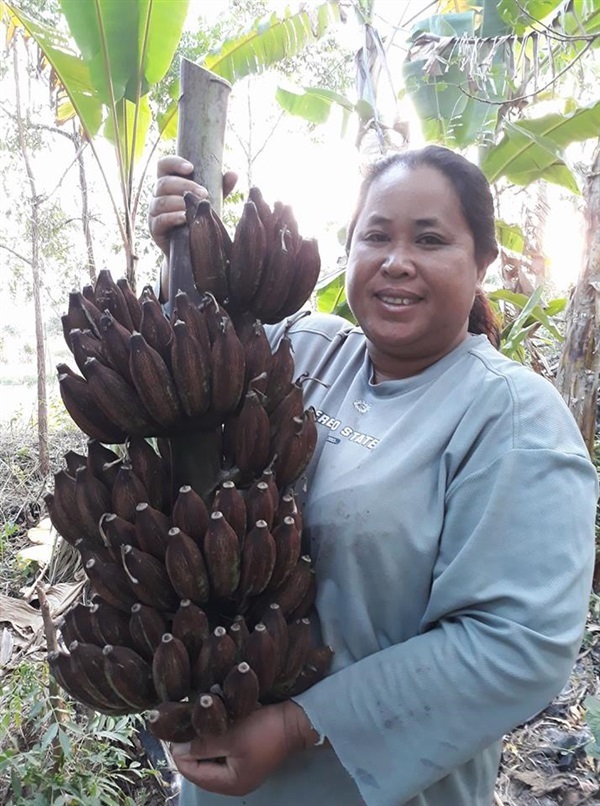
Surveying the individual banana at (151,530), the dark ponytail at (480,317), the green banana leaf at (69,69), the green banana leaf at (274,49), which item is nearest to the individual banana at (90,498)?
the individual banana at (151,530)

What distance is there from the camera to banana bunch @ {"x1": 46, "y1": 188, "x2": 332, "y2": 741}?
0.83 m

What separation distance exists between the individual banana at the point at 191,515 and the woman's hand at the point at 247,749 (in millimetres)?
287

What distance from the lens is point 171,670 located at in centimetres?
80

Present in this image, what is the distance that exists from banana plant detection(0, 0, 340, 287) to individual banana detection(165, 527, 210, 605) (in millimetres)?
2373

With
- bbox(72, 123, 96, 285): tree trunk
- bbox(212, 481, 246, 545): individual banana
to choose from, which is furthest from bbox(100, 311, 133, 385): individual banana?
bbox(72, 123, 96, 285): tree trunk

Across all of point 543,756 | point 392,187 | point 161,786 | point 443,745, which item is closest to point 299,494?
point 443,745

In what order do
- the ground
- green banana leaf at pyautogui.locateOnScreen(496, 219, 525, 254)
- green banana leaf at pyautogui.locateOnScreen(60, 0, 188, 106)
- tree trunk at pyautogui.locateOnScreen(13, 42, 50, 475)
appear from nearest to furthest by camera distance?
the ground, green banana leaf at pyautogui.locateOnScreen(60, 0, 188, 106), green banana leaf at pyautogui.locateOnScreen(496, 219, 525, 254), tree trunk at pyautogui.locateOnScreen(13, 42, 50, 475)

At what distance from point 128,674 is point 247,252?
650 millimetres

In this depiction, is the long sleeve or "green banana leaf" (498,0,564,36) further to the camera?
"green banana leaf" (498,0,564,36)

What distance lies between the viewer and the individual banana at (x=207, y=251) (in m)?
0.93

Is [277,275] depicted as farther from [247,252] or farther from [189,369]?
[189,369]

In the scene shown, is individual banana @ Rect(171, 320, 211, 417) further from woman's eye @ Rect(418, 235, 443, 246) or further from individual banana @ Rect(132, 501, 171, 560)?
woman's eye @ Rect(418, 235, 443, 246)

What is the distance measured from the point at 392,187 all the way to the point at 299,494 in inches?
22.3

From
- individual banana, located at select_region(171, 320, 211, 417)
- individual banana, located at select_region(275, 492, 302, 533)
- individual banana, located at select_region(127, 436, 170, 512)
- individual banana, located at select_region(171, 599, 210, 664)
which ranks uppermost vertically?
individual banana, located at select_region(171, 320, 211, 417)
